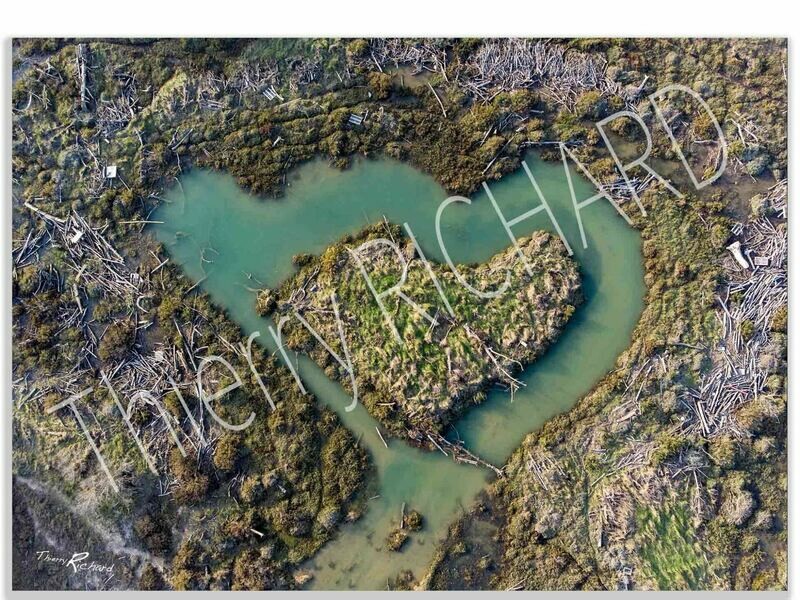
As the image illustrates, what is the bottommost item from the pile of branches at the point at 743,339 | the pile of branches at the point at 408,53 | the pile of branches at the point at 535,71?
the pile of branches at the point at 743,339

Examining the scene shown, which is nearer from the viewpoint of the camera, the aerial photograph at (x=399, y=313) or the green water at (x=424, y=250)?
the aerial photograph at (x=399, y=313)

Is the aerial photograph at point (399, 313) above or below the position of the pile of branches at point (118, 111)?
below

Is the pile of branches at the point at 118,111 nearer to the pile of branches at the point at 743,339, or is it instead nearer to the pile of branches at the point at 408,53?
the pile of branches at the point at 408,53

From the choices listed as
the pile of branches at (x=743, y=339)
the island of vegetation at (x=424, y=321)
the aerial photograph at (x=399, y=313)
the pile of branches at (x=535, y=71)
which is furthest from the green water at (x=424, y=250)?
the pile of branches at (x=743, y=339)
